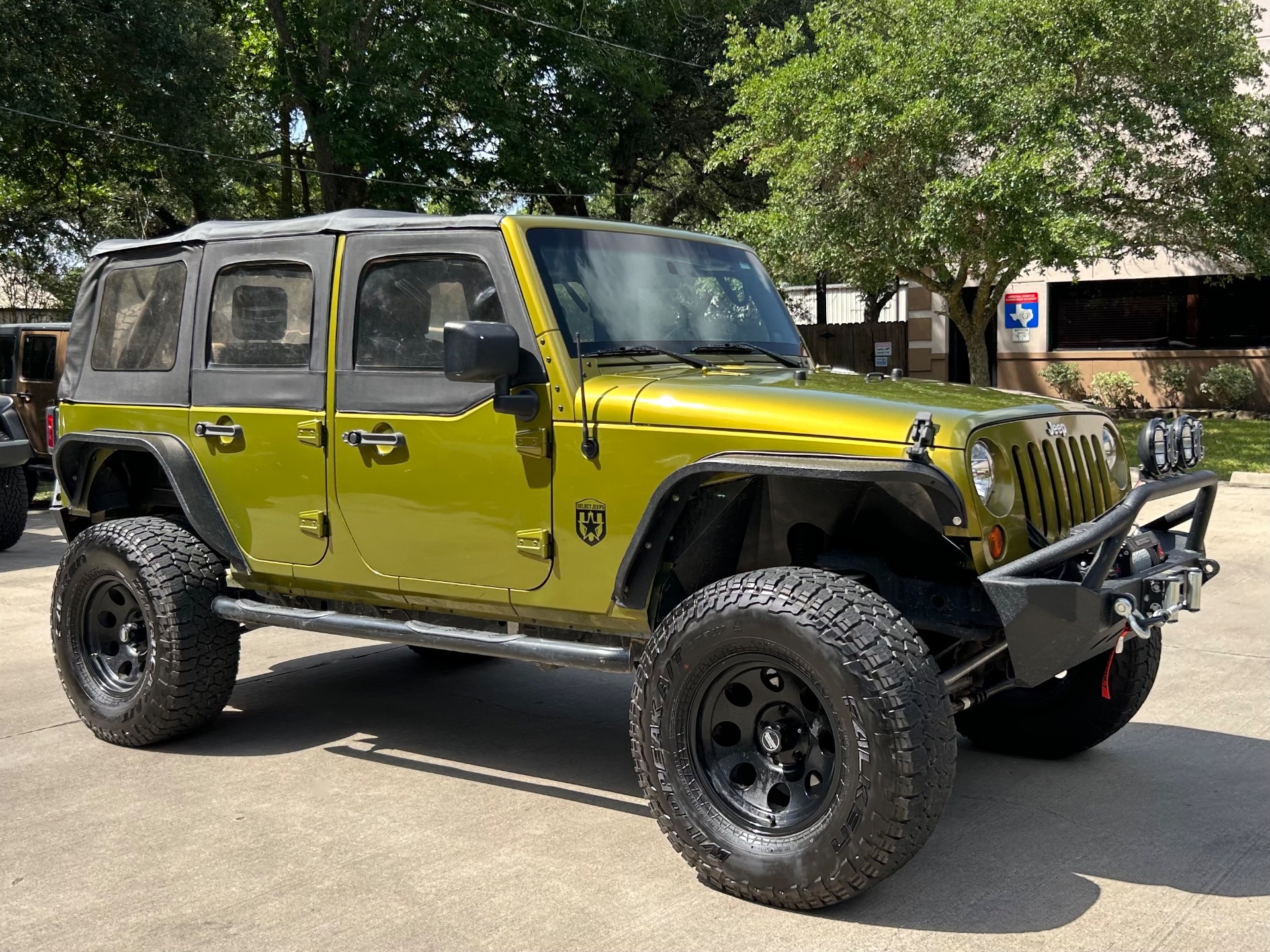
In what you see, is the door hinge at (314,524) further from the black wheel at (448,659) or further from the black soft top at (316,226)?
the black wheel at (448,659)

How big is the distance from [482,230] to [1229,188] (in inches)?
661

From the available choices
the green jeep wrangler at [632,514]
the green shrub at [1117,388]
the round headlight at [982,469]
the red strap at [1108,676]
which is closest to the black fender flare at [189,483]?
the green jeep wrangler at [632,514]

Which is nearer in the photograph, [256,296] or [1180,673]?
[256,296]

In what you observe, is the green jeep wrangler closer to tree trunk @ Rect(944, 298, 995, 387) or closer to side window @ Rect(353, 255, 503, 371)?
side window @ Rect(353, 255, 503, 371)

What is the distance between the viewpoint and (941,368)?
28.1 m

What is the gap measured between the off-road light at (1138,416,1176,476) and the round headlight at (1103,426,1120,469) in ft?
1.59

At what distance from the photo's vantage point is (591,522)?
4.38m

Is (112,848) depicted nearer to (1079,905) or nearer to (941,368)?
(1079,905)

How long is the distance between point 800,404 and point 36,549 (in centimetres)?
961

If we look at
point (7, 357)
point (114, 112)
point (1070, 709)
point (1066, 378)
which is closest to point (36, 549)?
point (7, 357)

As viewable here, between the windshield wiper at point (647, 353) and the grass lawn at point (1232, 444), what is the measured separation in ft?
32.9

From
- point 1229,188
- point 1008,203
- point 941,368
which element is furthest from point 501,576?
point 941,368

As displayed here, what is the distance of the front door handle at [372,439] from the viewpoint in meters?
4.80

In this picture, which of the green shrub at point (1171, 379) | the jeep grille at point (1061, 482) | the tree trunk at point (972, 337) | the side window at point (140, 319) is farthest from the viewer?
the green shrub at point (1171, 379)
